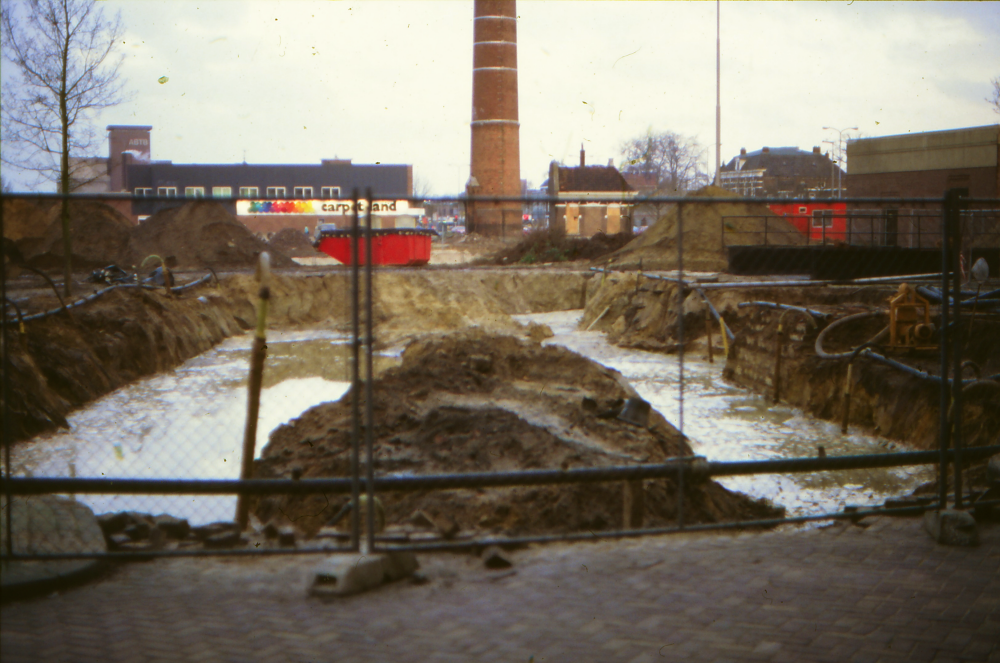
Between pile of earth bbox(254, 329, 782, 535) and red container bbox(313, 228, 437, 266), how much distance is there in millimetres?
25115

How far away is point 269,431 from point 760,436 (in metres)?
8.23

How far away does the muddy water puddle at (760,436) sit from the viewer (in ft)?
34.4

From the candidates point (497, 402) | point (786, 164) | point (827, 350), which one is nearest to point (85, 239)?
point (497, 402)

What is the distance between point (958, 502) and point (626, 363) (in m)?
16.3

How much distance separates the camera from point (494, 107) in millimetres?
51156

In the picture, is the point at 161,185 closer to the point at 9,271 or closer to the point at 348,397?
the point at 9,271

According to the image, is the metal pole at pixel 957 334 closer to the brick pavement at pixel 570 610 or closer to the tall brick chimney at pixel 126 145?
the brick pavement at pixel 570 610

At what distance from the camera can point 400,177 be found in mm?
84000

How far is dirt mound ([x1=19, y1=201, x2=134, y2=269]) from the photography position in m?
34.7

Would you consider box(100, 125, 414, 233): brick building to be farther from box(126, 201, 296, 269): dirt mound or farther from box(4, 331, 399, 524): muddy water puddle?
box(4, 331, 399, 524): muddy water puddle

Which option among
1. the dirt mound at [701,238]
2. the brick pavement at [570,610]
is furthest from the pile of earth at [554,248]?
the brick pavement at [570,610]

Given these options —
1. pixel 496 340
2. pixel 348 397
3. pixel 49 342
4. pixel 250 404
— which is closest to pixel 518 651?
pixel 250 404

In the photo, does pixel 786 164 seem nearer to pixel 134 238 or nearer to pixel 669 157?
pixel 669 157

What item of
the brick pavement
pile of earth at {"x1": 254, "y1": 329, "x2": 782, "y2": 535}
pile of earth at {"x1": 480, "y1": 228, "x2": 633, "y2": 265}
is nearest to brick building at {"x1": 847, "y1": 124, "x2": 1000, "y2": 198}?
pile of earth at {"x1": 480, "y1": 228, "x2": 633, "y2": 265}
